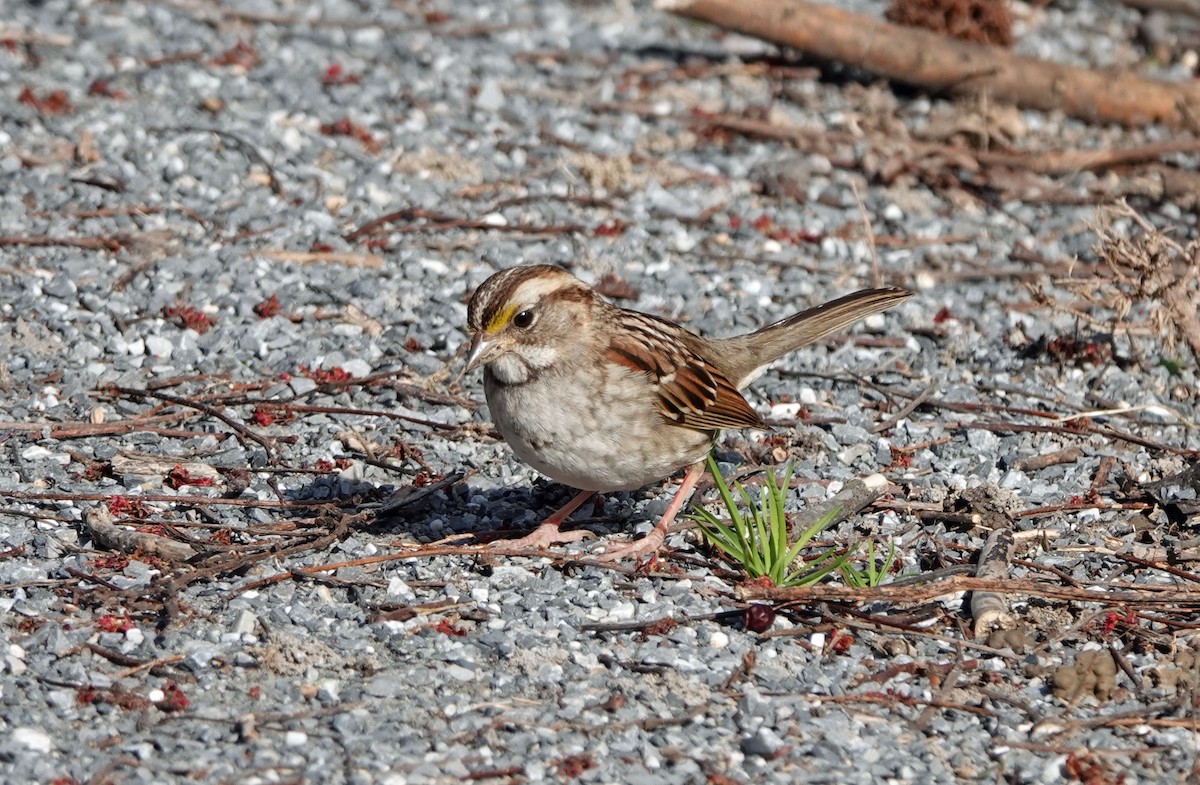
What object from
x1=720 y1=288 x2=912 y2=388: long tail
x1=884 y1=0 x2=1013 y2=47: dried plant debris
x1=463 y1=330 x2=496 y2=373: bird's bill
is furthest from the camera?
x1=884 y1=0 x2=1013 y2=47: dried plant debris

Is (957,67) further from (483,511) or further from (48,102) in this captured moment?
(48,102)

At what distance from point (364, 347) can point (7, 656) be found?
2.59 m

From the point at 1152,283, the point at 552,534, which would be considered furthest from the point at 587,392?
the point at 1152,283

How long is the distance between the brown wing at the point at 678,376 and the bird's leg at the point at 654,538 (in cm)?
23

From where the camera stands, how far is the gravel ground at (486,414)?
438cm

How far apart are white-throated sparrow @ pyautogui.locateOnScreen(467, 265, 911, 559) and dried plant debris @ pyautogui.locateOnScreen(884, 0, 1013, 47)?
4775mm

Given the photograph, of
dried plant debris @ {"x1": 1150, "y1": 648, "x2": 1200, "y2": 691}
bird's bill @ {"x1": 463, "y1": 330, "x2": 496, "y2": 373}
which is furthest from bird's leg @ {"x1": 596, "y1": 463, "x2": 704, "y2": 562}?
dried plant debris @ {"x1": 1150, "y1": 648, "x2": 1200, "y2": 691}

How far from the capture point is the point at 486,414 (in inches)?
250

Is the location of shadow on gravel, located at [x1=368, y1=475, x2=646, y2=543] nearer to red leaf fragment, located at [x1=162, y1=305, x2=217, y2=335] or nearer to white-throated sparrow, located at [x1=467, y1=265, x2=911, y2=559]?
white-throated sparrow, located at [x1=467, y1=265, x2=911, y2=559]

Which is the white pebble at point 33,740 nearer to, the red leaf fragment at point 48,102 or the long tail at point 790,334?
the long tail at point 790,334

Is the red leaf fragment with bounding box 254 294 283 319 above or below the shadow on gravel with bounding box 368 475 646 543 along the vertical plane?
above

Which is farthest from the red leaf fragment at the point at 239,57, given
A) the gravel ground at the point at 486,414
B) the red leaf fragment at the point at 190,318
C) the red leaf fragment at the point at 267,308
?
the red leaf fragment at the point at 190,318

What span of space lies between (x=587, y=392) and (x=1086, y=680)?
188cm

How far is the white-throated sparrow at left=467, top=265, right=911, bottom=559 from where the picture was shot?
Answer: 5.21 metres
